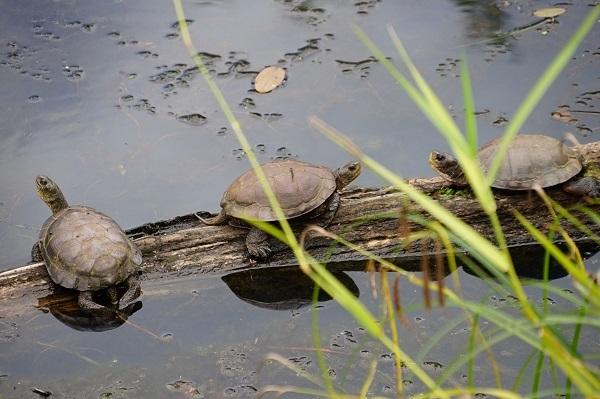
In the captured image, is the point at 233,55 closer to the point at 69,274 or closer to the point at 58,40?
the point at 58,40

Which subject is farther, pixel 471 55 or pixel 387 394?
pixel 471 55

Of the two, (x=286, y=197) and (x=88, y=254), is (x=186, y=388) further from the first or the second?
(x=286, y=197)

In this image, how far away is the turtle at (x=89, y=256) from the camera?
4074 millimetres

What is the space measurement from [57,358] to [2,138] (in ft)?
8.05

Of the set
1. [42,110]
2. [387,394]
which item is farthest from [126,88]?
[387,394]

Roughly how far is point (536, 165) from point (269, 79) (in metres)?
2.58

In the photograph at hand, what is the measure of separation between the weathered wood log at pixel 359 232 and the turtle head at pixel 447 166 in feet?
0.34

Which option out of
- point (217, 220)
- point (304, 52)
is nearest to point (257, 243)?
point (217, 220)

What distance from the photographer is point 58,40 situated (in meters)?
6.86

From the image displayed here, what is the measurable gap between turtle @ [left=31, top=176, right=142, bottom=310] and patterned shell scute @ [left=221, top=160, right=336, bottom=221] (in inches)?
25.0

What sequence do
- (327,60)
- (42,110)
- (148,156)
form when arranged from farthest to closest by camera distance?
1. (327,60)
2. (42,110)
3. (148,156)

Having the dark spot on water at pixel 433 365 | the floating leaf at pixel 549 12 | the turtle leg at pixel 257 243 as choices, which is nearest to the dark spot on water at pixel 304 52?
the floating leaf at pixel 549 12

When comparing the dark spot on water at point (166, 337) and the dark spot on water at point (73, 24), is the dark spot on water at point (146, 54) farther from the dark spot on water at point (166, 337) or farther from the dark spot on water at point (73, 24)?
the dark spot on water at point (166, 337)

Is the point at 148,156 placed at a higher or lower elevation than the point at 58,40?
lower
